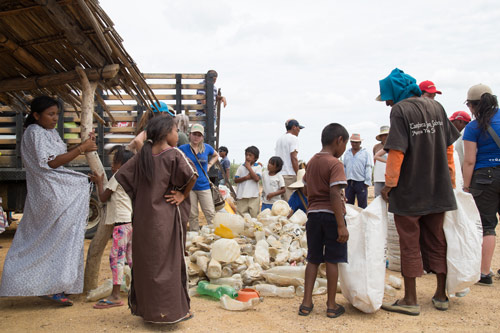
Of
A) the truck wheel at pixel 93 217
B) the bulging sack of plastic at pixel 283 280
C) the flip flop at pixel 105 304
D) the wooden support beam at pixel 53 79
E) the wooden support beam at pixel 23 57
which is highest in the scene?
the wooden support beam at pixel 23 57

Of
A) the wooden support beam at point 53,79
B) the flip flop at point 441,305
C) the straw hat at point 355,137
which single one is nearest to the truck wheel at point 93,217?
the wooden support beam at point 53,79

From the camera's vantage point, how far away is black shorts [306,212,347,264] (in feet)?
12.4

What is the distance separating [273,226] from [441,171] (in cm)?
274

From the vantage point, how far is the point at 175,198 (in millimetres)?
3633

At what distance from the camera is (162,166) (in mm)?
3578

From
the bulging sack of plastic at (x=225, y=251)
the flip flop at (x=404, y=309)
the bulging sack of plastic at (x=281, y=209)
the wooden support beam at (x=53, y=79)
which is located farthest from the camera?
the bulging sack of plastic at (x=281, y=209)

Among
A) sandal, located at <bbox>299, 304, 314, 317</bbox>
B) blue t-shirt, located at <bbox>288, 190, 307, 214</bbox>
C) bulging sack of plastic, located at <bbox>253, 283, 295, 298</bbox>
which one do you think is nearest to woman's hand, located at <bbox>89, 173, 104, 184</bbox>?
bulging sack of plastic, located at <bbox>253, 283, 295, 298</bbox>

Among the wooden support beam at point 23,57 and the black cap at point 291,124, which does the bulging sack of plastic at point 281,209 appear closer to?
the black cap at point 291,124

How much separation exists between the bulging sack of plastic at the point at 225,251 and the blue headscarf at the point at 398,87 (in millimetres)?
2144

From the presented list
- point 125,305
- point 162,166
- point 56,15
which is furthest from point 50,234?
point 56,15

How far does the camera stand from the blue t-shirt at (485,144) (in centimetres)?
479

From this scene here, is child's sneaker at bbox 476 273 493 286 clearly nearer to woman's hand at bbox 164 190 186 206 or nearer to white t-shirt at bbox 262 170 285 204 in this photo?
woman's hand at bbox 164 190 186 206

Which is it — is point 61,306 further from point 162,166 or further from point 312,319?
point 312,319

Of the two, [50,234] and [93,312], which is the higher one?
[50,234]
